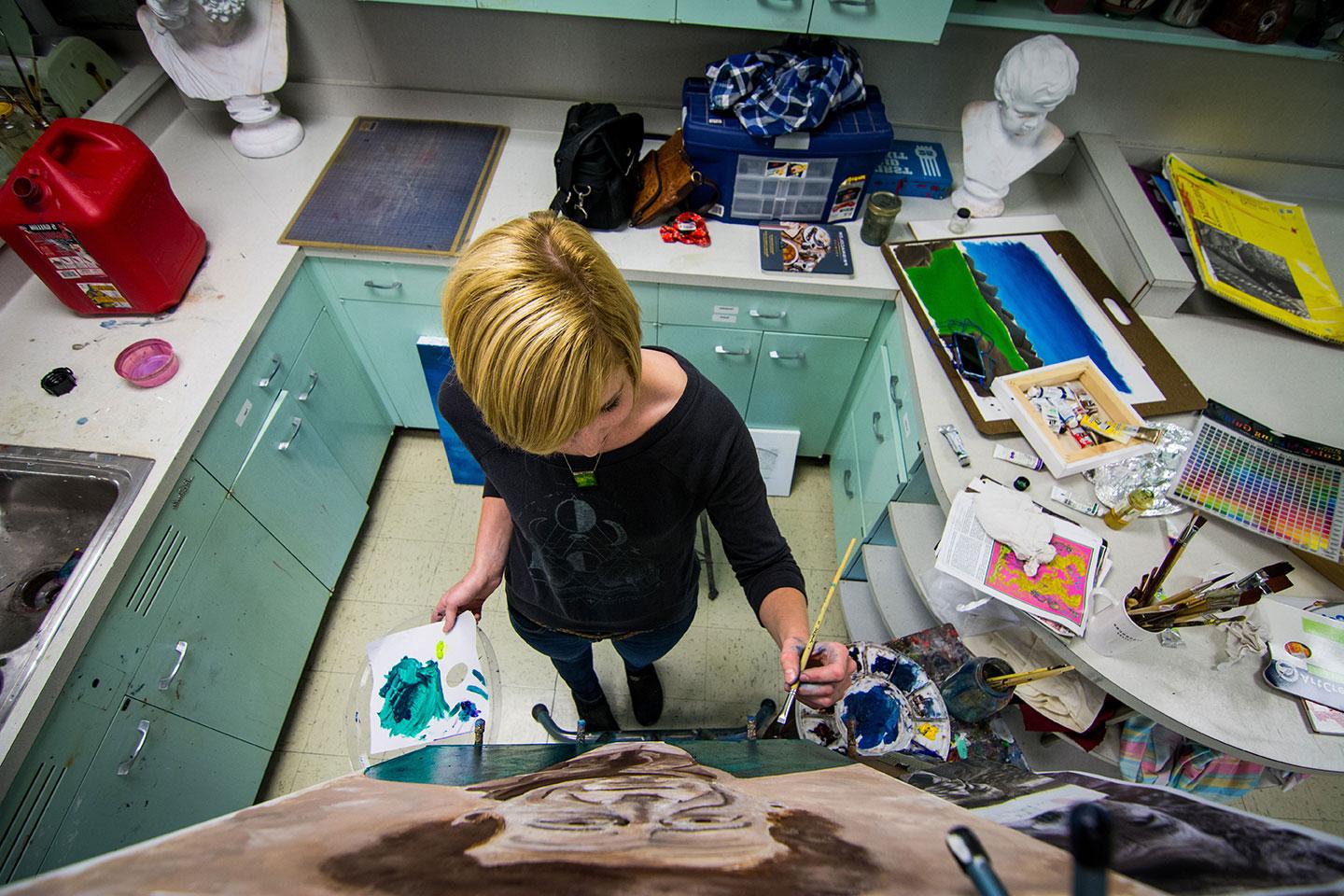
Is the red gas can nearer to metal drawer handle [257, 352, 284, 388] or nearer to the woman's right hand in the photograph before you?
metal drawer handle [257, 352, 284, 388]

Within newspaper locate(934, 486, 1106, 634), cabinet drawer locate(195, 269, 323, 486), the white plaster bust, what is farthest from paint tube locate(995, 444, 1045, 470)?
cabinet drawer locate(195, 269, 323, 486)

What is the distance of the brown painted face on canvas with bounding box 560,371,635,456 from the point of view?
0.78m

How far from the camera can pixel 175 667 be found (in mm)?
1311

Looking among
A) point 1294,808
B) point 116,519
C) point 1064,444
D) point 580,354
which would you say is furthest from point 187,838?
point 1294,808

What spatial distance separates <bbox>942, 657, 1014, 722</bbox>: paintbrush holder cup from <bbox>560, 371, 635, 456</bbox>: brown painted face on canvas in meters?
0.89

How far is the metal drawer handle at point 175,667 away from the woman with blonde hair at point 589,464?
0.55m

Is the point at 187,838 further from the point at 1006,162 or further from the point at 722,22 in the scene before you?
the point at 1006,162

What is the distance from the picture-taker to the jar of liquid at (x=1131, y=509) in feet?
4.06

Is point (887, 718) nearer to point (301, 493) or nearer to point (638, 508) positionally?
point (638, 508)

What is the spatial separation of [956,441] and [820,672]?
26.5 inches

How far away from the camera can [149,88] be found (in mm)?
1845

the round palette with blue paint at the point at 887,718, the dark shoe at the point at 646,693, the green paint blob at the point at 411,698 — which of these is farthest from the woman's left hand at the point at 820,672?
the green paint blob at the point at 411,698

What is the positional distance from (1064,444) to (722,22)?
3.95 ft

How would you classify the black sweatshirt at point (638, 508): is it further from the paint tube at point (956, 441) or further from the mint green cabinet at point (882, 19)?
the mint green cabinet at point (882, 19)
